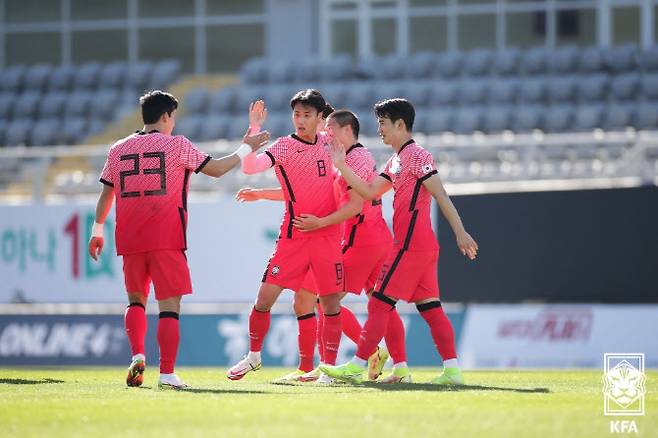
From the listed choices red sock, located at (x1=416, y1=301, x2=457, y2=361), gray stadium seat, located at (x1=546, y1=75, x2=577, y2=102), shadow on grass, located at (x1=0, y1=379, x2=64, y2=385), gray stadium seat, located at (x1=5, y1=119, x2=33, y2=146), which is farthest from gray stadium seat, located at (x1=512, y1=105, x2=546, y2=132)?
red sock, located at (x1=416, y1=301, x2=457, y2=361)

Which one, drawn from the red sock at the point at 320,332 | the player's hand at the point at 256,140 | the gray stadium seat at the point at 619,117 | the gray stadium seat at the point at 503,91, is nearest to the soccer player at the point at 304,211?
the player's hand at the point at 256,140

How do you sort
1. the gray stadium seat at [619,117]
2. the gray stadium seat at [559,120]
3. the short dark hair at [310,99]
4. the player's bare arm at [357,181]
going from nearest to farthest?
the player's bare arm at [357,181]
the short dark hair at [310,99]
the gray stadium seat at [619,117]
the gray stadium seat at [559,120]

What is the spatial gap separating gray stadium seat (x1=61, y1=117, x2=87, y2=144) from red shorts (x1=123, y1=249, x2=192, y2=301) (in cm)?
1743

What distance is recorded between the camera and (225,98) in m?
25.5

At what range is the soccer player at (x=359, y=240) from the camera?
977 centimetres

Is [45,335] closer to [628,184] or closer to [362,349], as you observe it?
[628,184]

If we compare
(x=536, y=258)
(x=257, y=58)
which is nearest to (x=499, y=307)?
(x=536, y=258)

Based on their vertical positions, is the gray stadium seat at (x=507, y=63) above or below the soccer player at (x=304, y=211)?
above

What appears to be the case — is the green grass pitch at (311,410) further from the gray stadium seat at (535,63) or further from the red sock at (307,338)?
the gray stadium seat at (535,63)

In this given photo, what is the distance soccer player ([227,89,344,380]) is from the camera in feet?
31.4

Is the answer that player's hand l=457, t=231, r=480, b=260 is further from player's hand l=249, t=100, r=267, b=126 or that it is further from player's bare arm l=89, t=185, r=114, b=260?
player's bare arm l=89, t=185, r=114, b=260

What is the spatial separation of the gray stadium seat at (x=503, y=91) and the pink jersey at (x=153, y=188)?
580 inches

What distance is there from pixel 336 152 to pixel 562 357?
21.0 ft

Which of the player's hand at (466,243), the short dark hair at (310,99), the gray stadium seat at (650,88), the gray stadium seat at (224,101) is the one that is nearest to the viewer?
the player's hand at (466,243)
